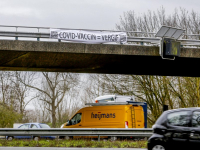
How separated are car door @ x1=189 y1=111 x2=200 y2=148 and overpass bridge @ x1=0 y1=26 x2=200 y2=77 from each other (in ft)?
33.3

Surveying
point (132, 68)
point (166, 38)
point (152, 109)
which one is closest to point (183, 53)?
point (166, 38)

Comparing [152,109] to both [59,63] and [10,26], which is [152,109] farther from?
[10,26]

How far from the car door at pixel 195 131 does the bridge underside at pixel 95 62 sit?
1025cm

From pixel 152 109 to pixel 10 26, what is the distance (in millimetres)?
18718

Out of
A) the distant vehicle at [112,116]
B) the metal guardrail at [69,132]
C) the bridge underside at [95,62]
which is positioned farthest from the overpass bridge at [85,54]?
the metal guardrail at [69,132]

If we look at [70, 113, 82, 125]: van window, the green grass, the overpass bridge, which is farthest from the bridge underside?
the green grass

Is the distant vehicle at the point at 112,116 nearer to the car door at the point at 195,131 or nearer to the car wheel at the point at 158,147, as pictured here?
the car wheel at the point at 158,147

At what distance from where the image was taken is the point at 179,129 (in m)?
8.34

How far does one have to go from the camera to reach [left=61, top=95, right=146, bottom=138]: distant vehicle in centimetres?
1927

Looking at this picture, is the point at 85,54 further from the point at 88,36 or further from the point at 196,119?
the point at 196,119

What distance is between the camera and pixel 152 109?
3322cm

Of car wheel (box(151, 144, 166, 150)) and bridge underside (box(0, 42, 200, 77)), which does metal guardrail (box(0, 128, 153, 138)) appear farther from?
car wheel (box(151, 144, 166, 150))

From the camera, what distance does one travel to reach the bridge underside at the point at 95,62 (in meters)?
18.4

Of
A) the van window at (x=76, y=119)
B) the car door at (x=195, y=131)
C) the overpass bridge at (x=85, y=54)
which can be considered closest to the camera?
the car door at (x=195, y=131)
